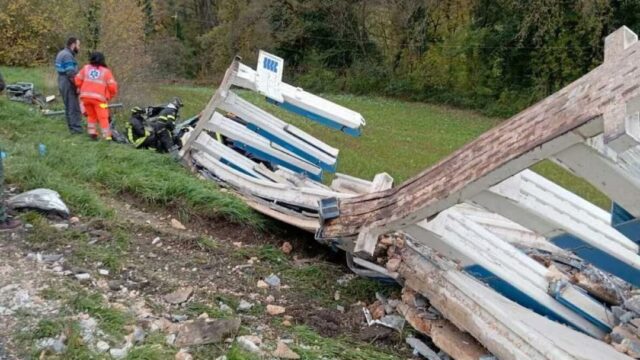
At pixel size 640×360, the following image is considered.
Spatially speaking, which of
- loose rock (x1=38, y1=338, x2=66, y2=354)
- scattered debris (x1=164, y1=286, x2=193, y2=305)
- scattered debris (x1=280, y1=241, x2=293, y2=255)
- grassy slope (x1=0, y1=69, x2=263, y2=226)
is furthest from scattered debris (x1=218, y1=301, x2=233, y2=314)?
grassy slope (x1=0, y1=69, x2=263, y2=226)

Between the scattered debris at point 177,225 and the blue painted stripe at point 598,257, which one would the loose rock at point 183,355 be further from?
the scattered debris at point 177,225

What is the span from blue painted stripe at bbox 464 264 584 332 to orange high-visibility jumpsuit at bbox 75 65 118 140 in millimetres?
5677

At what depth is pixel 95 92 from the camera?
8461mm

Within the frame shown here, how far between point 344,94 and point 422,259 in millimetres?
26214

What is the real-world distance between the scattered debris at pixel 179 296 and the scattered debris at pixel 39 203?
1.42m

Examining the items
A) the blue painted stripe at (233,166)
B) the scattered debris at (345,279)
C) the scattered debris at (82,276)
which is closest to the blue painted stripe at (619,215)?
the scattered debris at (345,279)

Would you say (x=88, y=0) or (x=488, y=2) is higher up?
(x=488, y=2)

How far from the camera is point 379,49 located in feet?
102

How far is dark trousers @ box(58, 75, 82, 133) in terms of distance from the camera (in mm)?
8803

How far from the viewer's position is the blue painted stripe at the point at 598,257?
142 inches

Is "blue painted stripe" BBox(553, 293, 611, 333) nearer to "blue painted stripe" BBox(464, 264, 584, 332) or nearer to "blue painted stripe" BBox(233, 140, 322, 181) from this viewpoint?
"blue painted stripe" BBox(464, 264, 584, 332)

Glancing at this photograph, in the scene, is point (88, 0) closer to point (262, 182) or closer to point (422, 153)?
point (422, 153)

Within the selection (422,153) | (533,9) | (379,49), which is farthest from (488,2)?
(422,153)

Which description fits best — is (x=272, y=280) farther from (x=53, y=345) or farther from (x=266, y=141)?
(x=266, y=141)
